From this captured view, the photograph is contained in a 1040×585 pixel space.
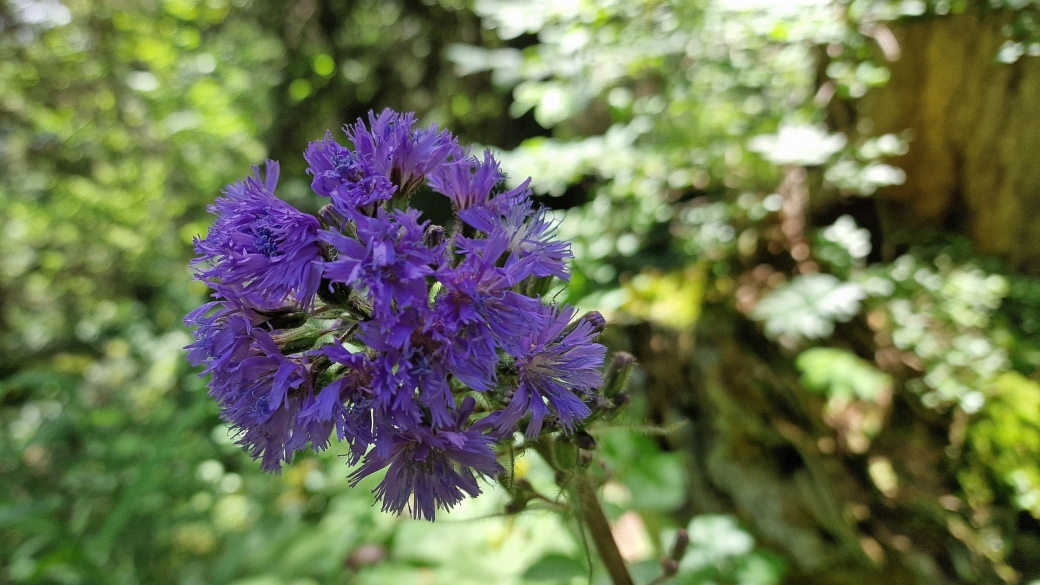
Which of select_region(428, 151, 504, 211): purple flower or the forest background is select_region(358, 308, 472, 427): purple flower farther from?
the forest background

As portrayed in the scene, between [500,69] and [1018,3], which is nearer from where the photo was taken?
[1018,3]

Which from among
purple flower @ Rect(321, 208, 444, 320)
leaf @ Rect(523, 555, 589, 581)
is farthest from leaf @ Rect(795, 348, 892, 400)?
purple flower @ Rect(321, 208, 444, 320)

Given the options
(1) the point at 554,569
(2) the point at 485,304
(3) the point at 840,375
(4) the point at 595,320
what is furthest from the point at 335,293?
(3) the point at 840,375

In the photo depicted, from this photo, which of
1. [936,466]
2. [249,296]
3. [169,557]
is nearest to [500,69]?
[249,296]

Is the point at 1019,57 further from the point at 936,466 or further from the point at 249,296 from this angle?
the point at 249,296

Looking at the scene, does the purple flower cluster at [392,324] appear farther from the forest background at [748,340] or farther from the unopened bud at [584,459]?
the forest background at [748,340]

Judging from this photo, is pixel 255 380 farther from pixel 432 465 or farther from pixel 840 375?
pixel 840 375
